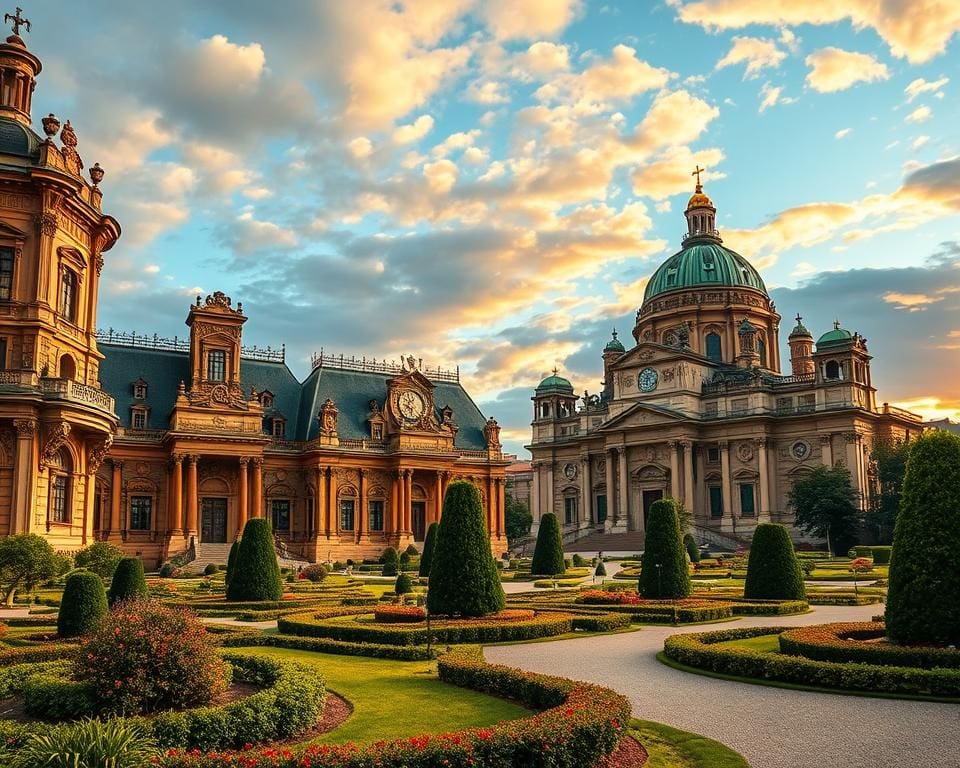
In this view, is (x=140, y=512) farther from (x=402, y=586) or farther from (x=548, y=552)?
(x=402, y=586)

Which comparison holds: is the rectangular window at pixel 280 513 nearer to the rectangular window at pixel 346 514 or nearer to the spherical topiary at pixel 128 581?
the rectangular window at pixel 346 514

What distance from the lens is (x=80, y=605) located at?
778 inches

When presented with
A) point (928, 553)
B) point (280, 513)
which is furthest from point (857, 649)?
point (280, 513)

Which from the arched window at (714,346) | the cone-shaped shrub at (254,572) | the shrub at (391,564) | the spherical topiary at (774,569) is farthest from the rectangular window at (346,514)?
the arched window at (714,346)

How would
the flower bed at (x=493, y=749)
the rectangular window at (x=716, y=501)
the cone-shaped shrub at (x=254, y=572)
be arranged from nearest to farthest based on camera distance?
the flower bed at (x=493, y=749)
the cone-shaped shrub at (x=254, y=572)
the rectangular window at (x=716, y=501)

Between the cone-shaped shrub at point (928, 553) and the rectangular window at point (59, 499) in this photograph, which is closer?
the cone-shaped shrub at point (928, 553)

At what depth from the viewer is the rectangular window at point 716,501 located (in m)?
74.6

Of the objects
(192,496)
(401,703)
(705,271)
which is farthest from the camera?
(705,271)

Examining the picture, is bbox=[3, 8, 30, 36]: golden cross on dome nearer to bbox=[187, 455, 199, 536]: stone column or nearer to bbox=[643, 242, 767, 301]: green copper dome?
bbox=[187, 455, 199, 536]: stone column

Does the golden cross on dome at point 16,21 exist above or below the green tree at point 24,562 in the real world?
above

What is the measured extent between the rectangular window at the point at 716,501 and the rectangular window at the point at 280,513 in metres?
36.4

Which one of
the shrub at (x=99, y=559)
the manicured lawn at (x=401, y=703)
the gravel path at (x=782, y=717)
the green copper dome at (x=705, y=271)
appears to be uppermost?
the green copper dome at (x=705, y=271)

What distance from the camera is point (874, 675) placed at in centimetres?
1374

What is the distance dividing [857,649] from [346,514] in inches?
1967
